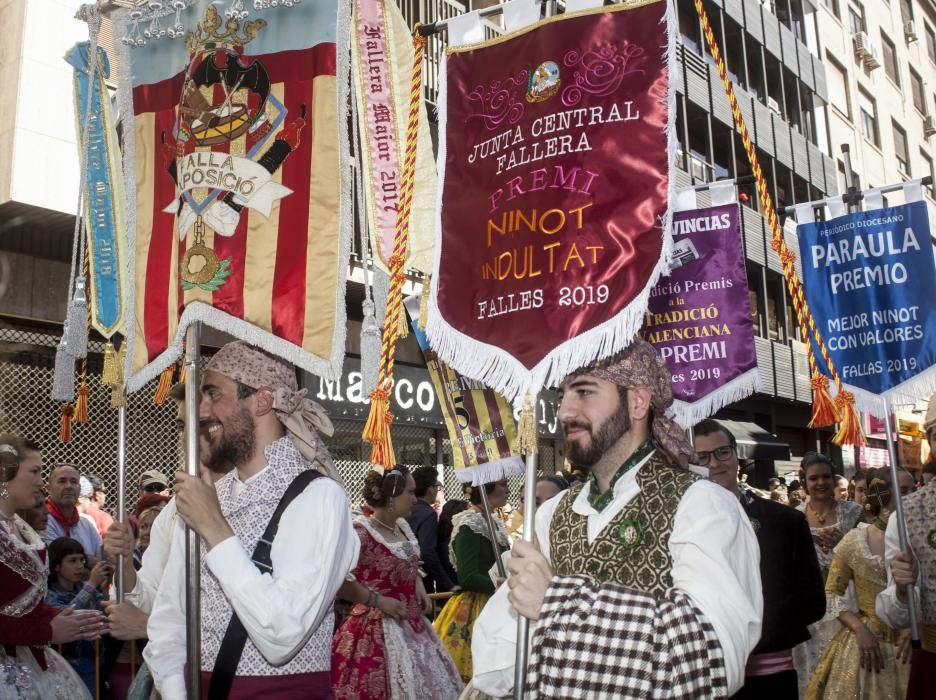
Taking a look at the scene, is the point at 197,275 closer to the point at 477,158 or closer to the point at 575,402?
the point at 477,158

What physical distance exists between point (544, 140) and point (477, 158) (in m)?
0.33

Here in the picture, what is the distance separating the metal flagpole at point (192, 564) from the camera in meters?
2.92

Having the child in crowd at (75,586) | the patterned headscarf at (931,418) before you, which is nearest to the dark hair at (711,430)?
the patterned headscarf at (931,418)

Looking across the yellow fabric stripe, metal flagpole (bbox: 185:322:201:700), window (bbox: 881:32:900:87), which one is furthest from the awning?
window (bbox: 881:32:900:87)

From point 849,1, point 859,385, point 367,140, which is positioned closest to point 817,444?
point 849,1

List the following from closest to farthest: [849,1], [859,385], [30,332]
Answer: [859,385] < [30,332] < [849,1]

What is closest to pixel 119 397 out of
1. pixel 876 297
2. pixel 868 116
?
pixel 876 297

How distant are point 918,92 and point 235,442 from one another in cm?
4173

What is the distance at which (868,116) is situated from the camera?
109ft

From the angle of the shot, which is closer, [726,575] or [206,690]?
[726,575]

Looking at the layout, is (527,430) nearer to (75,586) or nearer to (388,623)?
(388,623)

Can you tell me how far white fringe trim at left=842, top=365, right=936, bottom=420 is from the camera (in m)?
6.05

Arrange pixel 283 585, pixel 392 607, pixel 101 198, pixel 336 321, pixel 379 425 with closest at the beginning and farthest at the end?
pixel 283 585, pixel 336 321, pixel 379 425, pixel 101 198, pixel 392 607

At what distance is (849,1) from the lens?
106 feet
